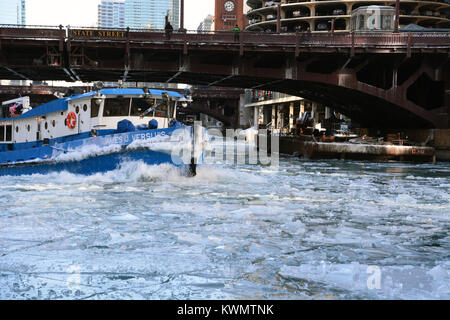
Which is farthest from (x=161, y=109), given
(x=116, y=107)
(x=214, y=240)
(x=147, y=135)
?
(x=214, y=240)

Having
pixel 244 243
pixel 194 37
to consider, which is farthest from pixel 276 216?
pixel 194 37

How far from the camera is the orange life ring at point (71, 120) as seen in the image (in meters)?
21.5

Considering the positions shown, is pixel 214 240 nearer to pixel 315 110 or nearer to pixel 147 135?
pixel 147 135

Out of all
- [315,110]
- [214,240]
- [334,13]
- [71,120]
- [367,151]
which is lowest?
[367,151]

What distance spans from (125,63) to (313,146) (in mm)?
15143

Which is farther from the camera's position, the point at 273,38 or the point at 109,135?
the point at 273,38

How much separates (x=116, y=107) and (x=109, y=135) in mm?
1710

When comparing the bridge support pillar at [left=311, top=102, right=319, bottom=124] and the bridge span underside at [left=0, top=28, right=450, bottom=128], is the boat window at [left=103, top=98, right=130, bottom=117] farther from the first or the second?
the bridge support pillar at [left=311, top=102, right=319, bottom=124]

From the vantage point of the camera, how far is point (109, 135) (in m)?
19.6

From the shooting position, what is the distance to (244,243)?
10.2 metres

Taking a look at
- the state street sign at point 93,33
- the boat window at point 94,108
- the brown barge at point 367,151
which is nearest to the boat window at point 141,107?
the boat window at point 94,108

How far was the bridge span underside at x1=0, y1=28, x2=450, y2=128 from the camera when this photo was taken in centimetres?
3700

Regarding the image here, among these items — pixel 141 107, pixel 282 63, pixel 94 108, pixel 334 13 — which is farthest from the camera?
pixel 334 13

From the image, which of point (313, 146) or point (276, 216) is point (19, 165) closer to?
point (276, 216)
